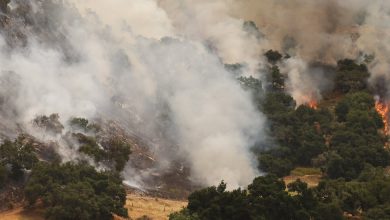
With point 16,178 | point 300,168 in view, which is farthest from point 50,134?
point 300,168

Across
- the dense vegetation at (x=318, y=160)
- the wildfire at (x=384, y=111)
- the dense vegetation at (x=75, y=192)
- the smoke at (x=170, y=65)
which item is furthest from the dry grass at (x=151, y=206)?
the wildfire at (x=384, y=111)

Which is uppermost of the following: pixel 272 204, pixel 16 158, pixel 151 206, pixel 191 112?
pixel 191 112

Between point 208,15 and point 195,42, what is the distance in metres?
15.9

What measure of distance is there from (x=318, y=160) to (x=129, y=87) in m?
21.9

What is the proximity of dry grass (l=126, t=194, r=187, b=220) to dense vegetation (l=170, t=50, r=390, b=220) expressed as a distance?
425 centimetres

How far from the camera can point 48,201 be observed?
4047cm

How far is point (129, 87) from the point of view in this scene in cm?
6875

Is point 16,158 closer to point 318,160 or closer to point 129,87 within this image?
point 129,87

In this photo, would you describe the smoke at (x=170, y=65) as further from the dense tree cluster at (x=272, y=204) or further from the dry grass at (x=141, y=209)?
the dense tree cluster at (x=272, y=204)

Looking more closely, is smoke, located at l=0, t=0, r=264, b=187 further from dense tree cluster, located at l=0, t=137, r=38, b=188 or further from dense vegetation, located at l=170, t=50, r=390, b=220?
dense tree cluster, located at l=0, t=137, r=38, b=188

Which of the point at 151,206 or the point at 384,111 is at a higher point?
the point at 384,111

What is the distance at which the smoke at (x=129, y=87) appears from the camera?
2238 inches

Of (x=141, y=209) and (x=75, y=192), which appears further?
(x=141, y=209)

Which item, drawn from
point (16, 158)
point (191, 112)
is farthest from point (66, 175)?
point (191, 112)
